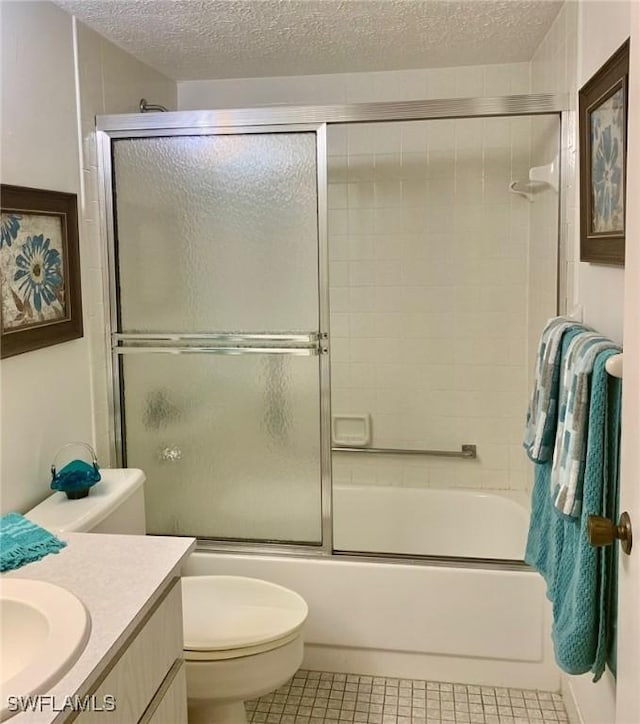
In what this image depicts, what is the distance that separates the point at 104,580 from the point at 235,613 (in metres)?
0.78

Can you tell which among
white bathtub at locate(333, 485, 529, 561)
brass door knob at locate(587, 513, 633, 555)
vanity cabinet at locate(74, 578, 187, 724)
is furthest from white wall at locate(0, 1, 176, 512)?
brass door knob at locate(587, 513, 633, 555)

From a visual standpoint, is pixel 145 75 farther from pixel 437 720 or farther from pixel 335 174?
pixel 437 720

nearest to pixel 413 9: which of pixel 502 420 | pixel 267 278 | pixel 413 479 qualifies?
pixel 267 278

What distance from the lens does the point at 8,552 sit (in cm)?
160

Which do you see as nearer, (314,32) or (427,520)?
(314,32)

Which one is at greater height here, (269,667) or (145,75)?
(145,75)

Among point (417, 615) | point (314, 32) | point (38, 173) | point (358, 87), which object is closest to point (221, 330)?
point (38, 173)

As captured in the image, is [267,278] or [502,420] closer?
[267,278]

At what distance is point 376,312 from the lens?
132 inches

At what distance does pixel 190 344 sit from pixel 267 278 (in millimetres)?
372

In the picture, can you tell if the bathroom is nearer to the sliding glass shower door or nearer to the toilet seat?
the sliding glass shower door

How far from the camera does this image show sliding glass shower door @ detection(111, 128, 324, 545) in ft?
8.30

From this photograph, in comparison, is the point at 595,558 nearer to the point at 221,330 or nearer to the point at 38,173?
the point at 221,330

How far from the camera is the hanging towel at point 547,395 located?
1841 millimetres
